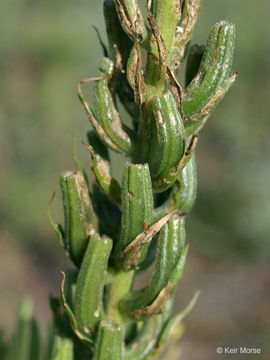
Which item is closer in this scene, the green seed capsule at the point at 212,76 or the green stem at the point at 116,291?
the green seed capsule at the point at 212,76

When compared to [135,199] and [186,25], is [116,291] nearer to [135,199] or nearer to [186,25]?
[135,199]

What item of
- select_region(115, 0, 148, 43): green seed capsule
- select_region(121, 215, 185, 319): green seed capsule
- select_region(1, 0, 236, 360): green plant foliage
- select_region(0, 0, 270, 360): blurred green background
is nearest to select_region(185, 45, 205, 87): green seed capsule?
select_region(1, 0, 236, 360): green plant foliage

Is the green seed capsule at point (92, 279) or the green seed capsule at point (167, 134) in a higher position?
the green seed capsule at point (167, 134)

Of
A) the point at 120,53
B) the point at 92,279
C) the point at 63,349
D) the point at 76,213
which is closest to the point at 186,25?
the point at 120,53

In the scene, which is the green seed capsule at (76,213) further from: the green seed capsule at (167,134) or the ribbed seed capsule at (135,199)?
the green seed capsule at (167,134)

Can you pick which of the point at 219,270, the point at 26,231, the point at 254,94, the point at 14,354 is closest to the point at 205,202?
the point at 219,270

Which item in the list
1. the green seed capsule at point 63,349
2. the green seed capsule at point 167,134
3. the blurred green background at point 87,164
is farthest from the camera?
the blurred green background at point 87,164

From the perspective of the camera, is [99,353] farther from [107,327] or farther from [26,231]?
[26,231]

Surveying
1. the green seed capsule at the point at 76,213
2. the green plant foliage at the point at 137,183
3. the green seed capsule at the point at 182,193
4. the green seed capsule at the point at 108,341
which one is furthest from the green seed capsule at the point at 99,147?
the green seed capsule at the point at 108,341
